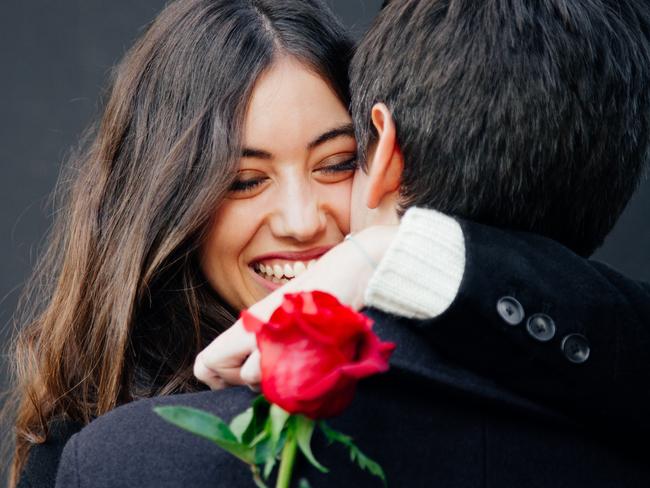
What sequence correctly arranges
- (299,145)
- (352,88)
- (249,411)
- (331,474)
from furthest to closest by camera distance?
(299,145), (352,88), (331,474), (249,411)

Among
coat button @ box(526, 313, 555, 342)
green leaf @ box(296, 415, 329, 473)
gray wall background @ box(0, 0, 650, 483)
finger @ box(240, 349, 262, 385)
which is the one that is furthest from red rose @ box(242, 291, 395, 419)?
gray wall background @ box(0, 0, 650, 483)

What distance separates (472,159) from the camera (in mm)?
1153

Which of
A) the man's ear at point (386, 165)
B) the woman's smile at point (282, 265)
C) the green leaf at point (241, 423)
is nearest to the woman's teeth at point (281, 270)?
the woman's smile at point (282, 265)

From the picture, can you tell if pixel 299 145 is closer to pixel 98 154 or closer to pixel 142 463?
pixel 98 154

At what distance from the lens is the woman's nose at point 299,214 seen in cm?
159

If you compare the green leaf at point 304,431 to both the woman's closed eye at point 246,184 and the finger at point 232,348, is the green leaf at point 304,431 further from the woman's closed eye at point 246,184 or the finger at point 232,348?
the woman's closed eye at point 246,184

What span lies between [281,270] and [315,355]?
86 centimetres

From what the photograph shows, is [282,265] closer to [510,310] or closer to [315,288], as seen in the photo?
[315,288]

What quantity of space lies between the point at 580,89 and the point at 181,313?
863mm

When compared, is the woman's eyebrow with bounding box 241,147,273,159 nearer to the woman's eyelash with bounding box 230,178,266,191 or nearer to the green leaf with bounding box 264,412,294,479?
the woman's eyelash with bounding box 230,178,266,191

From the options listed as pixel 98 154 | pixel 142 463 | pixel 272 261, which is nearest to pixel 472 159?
pixel 142 463

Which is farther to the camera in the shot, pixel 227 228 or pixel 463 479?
pixel 227 228

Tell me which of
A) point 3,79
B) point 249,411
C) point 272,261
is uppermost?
point 249,411

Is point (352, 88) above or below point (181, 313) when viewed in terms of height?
above
